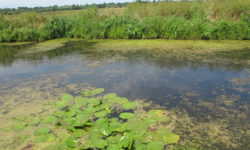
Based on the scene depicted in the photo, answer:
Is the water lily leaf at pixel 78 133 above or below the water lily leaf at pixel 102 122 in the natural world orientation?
below

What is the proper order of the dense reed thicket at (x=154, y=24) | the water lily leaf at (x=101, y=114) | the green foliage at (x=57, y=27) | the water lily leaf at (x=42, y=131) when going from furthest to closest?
the green foliage at (x=57, y=27)
the dense reed thicket at (x=154, y=24)
the water lily leaf at (x=101, y=114)
the water lily leaf at (x=42, y=131)

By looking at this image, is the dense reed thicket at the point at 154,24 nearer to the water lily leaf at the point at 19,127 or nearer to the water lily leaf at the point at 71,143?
the water lily leaf at the point at 19,127

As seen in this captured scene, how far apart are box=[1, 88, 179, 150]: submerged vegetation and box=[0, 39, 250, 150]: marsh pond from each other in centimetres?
1

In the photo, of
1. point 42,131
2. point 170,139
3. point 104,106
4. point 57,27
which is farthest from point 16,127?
point 57,27

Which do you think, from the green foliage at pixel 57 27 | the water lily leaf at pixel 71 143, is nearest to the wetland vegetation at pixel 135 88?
the water lily leaf at pixel 71 143

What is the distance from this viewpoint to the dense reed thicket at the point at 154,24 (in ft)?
21.8

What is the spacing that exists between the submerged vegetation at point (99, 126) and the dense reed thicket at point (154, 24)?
4.62m

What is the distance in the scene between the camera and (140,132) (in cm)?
220

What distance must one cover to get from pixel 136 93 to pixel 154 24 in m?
4.36

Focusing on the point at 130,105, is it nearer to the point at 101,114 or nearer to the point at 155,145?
the point at 101,114

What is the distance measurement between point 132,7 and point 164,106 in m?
7.24

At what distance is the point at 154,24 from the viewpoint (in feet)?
23.3

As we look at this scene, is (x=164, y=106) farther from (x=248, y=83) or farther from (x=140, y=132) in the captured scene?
(x=248, y=83)

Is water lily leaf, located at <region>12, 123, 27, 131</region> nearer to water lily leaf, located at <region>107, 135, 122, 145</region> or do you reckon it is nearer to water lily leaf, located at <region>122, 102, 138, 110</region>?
water lily leaf, located at <region>107, 135, 122, 145</region>
